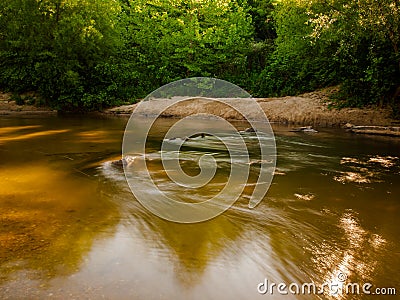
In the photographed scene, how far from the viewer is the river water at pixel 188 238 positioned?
8.20 ft

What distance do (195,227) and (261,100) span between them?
41.9ft

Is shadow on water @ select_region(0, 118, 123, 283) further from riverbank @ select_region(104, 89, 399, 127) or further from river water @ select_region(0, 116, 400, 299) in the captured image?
riverbank @ select_region(104, 89, 399, 127)

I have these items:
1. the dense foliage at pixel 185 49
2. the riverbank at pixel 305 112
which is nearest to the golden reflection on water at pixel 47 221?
the dense foliage at pixel 185 49

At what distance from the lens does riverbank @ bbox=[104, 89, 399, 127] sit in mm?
12461

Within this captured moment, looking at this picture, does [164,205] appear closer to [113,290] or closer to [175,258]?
[175,258]

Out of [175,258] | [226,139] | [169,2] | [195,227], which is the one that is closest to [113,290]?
[175,258]

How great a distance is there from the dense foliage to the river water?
722 centimetres

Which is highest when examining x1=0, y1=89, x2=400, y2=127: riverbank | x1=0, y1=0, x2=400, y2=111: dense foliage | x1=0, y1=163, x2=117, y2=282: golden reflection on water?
x1=0, y1=0, x2=400, y2=111: dense foliage

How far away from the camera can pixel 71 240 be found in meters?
3.10

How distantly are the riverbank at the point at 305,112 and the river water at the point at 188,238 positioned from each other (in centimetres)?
713

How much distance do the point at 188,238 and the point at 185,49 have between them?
18450mm

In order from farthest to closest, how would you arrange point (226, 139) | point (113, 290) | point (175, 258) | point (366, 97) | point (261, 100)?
point (261, 100) < point (366, 97) < point (226, 139) < point (175, 258) < point (113, 290)

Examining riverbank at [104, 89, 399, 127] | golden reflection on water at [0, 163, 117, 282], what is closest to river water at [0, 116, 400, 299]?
golden reflection on water at [0, 163, 117, 282]

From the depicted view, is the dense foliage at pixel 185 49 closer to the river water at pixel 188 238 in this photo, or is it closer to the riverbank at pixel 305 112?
the riverbank at pixel 305 112
